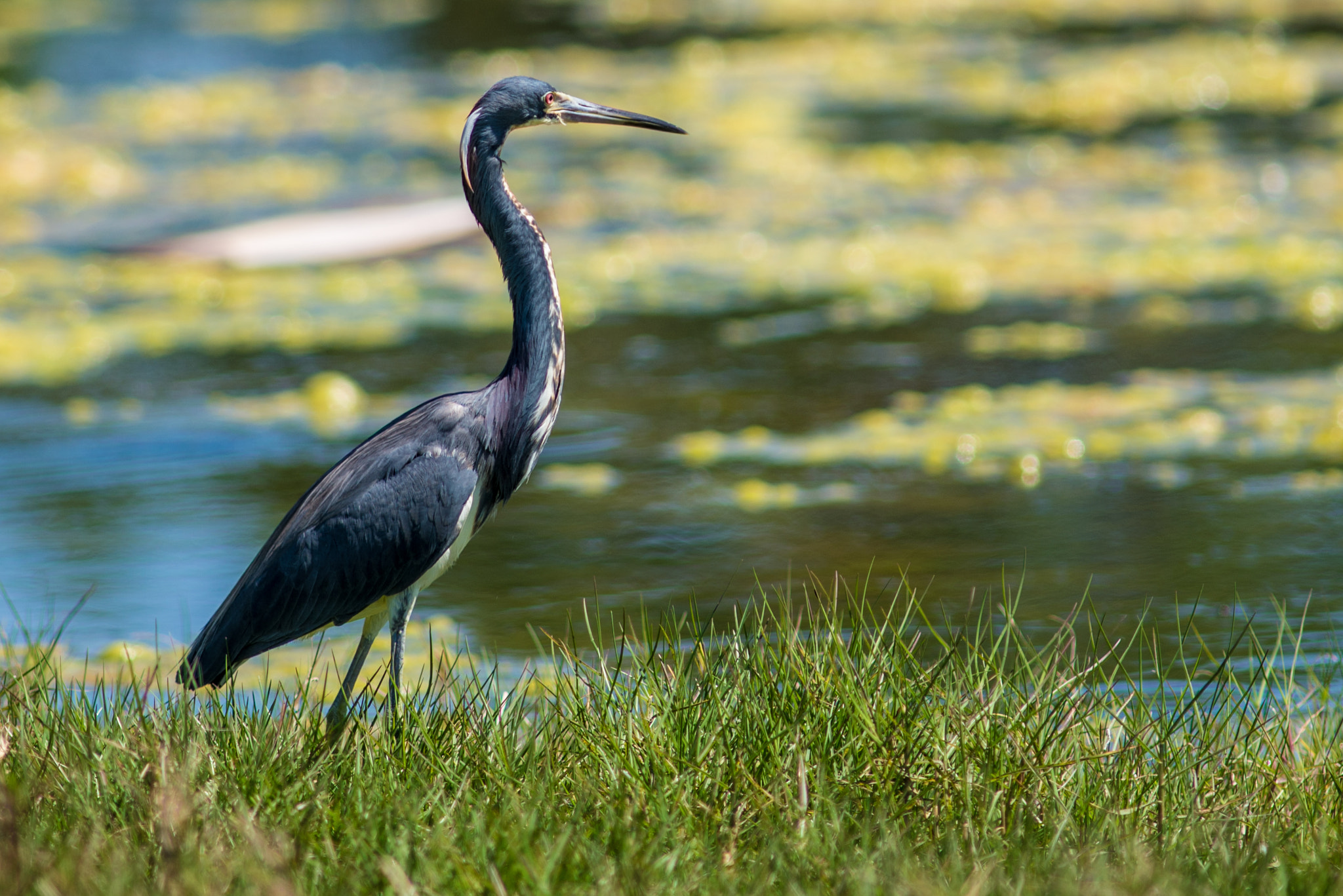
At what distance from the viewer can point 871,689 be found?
308 cm

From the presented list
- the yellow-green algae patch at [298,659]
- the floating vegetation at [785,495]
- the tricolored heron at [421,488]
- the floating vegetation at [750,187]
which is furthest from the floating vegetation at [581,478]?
the tricolored heron at [421,488]

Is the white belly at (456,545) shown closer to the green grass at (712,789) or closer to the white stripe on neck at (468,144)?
the green grass at (712,789)

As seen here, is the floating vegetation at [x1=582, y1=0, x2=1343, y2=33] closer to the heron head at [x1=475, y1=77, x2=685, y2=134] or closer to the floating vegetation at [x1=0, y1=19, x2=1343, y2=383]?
the floating vegetation at [x1=0, y1=19, x2=1343, y2=383]

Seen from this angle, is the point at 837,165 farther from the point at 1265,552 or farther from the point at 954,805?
the point at 954,805

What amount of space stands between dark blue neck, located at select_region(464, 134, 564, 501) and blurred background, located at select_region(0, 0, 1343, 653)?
1078 mm

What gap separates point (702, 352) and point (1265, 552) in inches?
121

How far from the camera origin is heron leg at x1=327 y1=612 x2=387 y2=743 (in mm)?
3168

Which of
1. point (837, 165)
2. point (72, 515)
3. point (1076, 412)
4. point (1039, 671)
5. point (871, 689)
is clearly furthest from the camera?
point (837, 165)

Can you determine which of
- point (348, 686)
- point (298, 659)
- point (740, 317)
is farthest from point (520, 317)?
point (740, 317)

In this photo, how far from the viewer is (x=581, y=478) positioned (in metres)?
5.91

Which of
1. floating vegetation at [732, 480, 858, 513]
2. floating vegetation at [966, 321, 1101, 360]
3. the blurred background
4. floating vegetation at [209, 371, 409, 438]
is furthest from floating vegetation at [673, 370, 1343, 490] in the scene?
floating vegetation at [209, 371, 409, 438]

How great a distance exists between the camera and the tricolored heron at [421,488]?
3.52 m

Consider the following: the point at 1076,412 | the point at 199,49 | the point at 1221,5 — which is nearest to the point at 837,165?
the point at 1076,412

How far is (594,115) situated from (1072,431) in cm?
287
